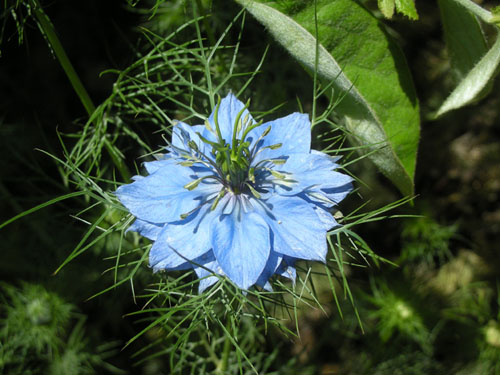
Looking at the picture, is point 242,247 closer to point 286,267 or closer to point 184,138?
point 286,267

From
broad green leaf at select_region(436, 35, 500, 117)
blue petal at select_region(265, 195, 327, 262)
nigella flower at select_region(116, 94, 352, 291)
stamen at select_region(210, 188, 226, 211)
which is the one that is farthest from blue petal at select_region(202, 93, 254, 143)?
broad green leaf at select_region(436, 35, 500, 117)

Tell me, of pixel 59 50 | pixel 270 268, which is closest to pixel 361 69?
pixel 270 268

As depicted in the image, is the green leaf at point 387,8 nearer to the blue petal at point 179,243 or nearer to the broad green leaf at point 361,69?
the broad green leaf at point 361,69

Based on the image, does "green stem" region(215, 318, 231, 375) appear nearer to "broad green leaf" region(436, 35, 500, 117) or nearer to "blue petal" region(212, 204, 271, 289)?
"blue petal" region(212, 204, 271, 289)

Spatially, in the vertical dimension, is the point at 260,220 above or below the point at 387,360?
above

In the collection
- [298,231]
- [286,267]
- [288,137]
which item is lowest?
[286,267]

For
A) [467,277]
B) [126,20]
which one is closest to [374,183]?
[467,277]

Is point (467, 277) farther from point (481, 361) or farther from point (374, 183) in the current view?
point (374, 183)
